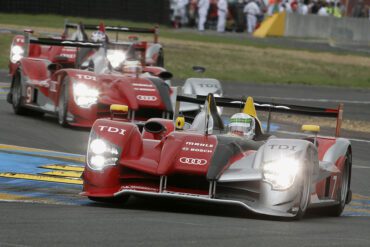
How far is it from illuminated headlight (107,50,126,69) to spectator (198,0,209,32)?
3299cm

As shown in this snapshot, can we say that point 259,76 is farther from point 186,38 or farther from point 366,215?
point 366,215

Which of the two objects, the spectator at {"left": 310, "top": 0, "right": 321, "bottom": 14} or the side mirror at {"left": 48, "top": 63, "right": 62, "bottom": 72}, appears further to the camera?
the spectator at {"left": 310, "top": 0, "right": 321, "bottom": 14}

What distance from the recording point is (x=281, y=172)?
1045cm

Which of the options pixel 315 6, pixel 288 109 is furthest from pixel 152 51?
pixel 315 6

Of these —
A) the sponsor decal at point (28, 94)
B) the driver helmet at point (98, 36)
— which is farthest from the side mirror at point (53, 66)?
the driver helmet at point (98, 36)

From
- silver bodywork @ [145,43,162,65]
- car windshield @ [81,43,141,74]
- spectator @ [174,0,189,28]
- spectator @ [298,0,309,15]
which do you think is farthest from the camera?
spectator @ [298,0,309,15]

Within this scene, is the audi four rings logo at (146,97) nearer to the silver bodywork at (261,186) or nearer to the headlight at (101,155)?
the headlight at (101,155)

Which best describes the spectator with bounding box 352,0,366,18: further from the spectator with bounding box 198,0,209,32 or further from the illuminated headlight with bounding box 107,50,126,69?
the illuminated headlight with bounding box 107,50,126,69

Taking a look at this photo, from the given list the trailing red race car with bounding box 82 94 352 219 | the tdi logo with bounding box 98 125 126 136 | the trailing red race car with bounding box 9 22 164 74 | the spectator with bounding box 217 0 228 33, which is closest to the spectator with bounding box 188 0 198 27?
the spectator with bounding box 217 0 228 33

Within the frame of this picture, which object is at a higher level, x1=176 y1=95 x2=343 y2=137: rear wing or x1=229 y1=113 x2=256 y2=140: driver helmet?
x1=176 y1=95 x2=343 y2=137: rear wing

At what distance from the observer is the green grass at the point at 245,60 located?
35.6 meters

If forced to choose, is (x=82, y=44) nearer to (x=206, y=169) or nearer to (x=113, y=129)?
(x=113, y=129)

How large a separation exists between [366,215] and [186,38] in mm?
34912

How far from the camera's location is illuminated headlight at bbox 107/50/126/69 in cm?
2195
